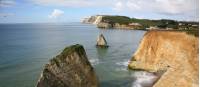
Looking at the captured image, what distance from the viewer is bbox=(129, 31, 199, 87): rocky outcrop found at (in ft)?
79.8

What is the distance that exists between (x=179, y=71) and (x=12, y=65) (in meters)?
32.4

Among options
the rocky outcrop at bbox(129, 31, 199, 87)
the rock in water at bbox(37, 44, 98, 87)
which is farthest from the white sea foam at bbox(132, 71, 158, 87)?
the rock in water at bbox(37, 44, 98, 87)

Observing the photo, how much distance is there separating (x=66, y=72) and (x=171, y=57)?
54.9ft

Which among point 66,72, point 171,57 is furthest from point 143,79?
point 66,72

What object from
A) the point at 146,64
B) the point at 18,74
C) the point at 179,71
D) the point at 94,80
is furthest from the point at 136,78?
the point at 18,74

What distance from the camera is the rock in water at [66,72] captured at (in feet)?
90.3

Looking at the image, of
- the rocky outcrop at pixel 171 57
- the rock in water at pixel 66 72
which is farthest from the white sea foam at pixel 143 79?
the rock in water at pixel 66 72

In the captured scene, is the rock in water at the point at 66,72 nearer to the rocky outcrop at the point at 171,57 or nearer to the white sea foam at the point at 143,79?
the rocky outcrop at the point at 171,57

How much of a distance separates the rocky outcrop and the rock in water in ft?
25.3

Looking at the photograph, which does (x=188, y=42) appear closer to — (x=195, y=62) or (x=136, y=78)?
(x=195, y=62)

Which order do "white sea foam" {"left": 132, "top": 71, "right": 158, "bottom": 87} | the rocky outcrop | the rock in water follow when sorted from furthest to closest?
1. "white sea foam" {"left": 132, "top": 71, "right": 158, "bottom": 87}
2. the rock in water
3. the rocky outcrop

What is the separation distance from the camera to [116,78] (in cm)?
3819

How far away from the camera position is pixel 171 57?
37750 millimetres

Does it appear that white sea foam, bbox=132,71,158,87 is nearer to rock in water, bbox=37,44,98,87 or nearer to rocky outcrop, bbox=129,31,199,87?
rocky outcrop, bbox=129,31,199,87
